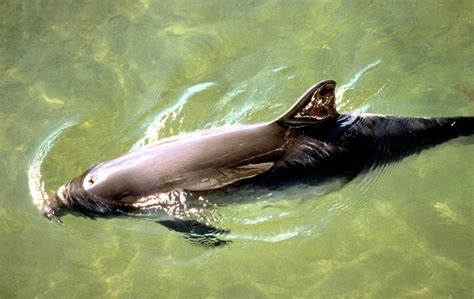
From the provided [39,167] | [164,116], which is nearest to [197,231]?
[164,116]

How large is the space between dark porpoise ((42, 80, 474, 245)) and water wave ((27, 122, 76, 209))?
849mm

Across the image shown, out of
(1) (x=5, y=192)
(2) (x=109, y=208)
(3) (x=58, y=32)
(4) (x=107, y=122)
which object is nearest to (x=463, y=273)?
(2) (x=109, y=208)

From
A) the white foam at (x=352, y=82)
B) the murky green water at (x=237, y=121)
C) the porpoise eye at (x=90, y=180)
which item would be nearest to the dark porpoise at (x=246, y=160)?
the porpoise eye at (x=90, y=180)

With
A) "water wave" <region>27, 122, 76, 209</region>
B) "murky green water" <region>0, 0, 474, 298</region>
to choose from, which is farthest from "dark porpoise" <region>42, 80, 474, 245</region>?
"water wave" <region>27, 122, 76, 209</region>

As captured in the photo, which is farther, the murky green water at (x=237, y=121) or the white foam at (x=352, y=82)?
the white foam at (x=352, y=82)

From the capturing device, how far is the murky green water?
16.8 ft

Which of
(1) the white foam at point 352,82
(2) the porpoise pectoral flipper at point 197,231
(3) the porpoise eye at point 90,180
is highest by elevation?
(3) the porpoise eye at point 90,180

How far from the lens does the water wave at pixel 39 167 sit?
18.2 feet

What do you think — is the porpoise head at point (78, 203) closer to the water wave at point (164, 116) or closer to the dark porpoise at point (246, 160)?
the dark porpoise at point (246, 160)

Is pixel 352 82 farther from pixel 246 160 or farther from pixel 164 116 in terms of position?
pixel 246 160

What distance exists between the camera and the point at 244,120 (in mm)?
5605

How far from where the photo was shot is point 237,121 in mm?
5617

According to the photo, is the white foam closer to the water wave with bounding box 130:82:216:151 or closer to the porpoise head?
the water wave with bounding box 130:82:216:151

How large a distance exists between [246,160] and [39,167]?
244 centimetres
